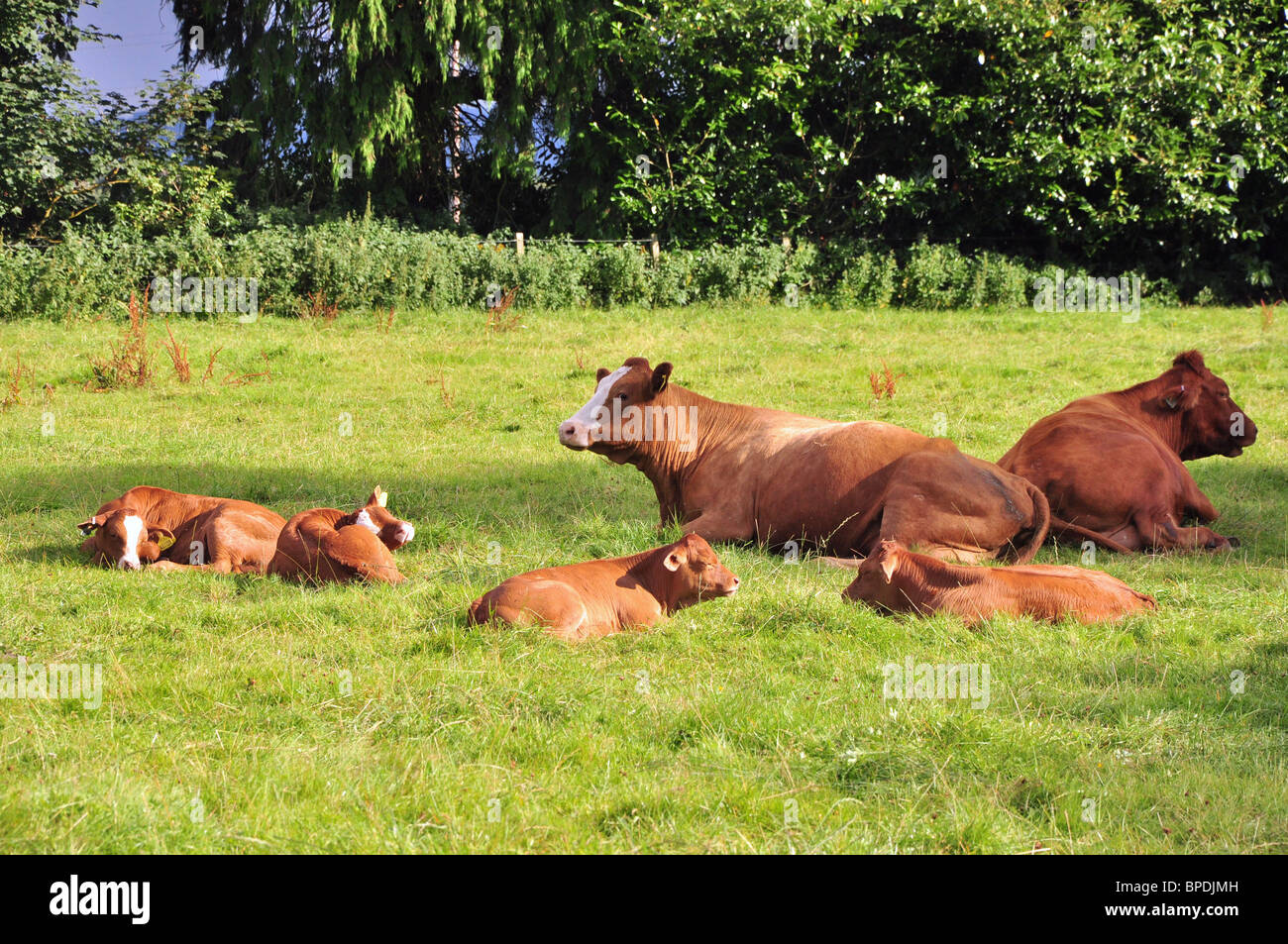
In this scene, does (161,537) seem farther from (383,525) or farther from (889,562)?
(889,562)

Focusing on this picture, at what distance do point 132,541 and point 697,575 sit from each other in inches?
154

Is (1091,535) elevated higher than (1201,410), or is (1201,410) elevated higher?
(1201,410)

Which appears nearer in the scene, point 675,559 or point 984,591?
point 675,559

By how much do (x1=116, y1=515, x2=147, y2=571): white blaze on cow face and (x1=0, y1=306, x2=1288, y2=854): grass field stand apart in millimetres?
206

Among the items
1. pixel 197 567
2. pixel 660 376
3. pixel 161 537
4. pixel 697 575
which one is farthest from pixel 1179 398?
pixel 161 537

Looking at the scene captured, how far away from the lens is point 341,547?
23.7 feet

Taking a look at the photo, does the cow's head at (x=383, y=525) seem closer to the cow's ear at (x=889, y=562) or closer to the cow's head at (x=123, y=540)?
the cow's head at (x=123, y=540)

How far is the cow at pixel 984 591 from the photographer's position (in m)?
6.42

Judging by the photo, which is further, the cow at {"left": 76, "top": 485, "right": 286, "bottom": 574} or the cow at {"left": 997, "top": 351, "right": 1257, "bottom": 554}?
the cow at {"left": 997, "top": 351, "right": 1257, "bottom": 554}

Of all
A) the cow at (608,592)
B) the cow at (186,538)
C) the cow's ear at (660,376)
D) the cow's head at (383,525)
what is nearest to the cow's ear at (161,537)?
the cow at (186,538)

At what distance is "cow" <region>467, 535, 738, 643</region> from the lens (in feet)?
19.6

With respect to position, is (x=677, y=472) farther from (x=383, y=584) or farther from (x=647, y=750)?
(x=647, y=750)

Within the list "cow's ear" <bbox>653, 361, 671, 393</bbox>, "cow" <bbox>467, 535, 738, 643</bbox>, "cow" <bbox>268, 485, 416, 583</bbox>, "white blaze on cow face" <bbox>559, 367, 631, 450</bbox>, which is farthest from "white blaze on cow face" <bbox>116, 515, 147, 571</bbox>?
"cow's ear" <bbox>653, 361, 671, 393</bbox>

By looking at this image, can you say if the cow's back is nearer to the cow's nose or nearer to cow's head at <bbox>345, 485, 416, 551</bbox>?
the cow's nose
